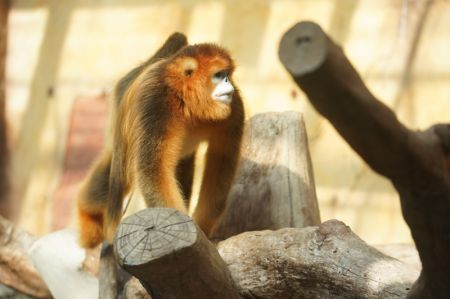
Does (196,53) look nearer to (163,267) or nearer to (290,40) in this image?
(163,267)

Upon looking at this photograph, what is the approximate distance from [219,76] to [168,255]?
4.40 feet

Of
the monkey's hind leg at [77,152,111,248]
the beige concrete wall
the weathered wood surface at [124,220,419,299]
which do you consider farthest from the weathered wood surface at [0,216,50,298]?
the beige concrete wall

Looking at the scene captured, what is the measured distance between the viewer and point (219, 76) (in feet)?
13.5

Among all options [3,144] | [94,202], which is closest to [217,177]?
[94,202]

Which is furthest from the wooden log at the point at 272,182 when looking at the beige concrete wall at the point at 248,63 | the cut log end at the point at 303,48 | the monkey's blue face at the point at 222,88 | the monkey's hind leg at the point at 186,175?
the cut log end at the point at 303,48

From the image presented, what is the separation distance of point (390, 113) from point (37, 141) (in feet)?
22.5

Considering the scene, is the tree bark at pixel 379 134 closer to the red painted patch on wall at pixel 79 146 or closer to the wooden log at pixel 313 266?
the wooden log at pixel 313 266

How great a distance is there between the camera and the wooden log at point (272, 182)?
4766 millimetres

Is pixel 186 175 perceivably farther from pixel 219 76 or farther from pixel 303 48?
pixel 303 48

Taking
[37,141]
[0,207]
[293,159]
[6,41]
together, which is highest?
[6,41]

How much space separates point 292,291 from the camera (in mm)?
3588

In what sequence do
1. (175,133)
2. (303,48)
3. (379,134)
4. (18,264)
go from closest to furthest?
1. (303,48)
2. (379,134)
3. (175,133)
4. (18,264)

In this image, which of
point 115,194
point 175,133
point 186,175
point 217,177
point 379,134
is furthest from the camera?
point 186,175

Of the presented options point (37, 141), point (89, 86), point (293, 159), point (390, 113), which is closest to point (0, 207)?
point (37, 141)
